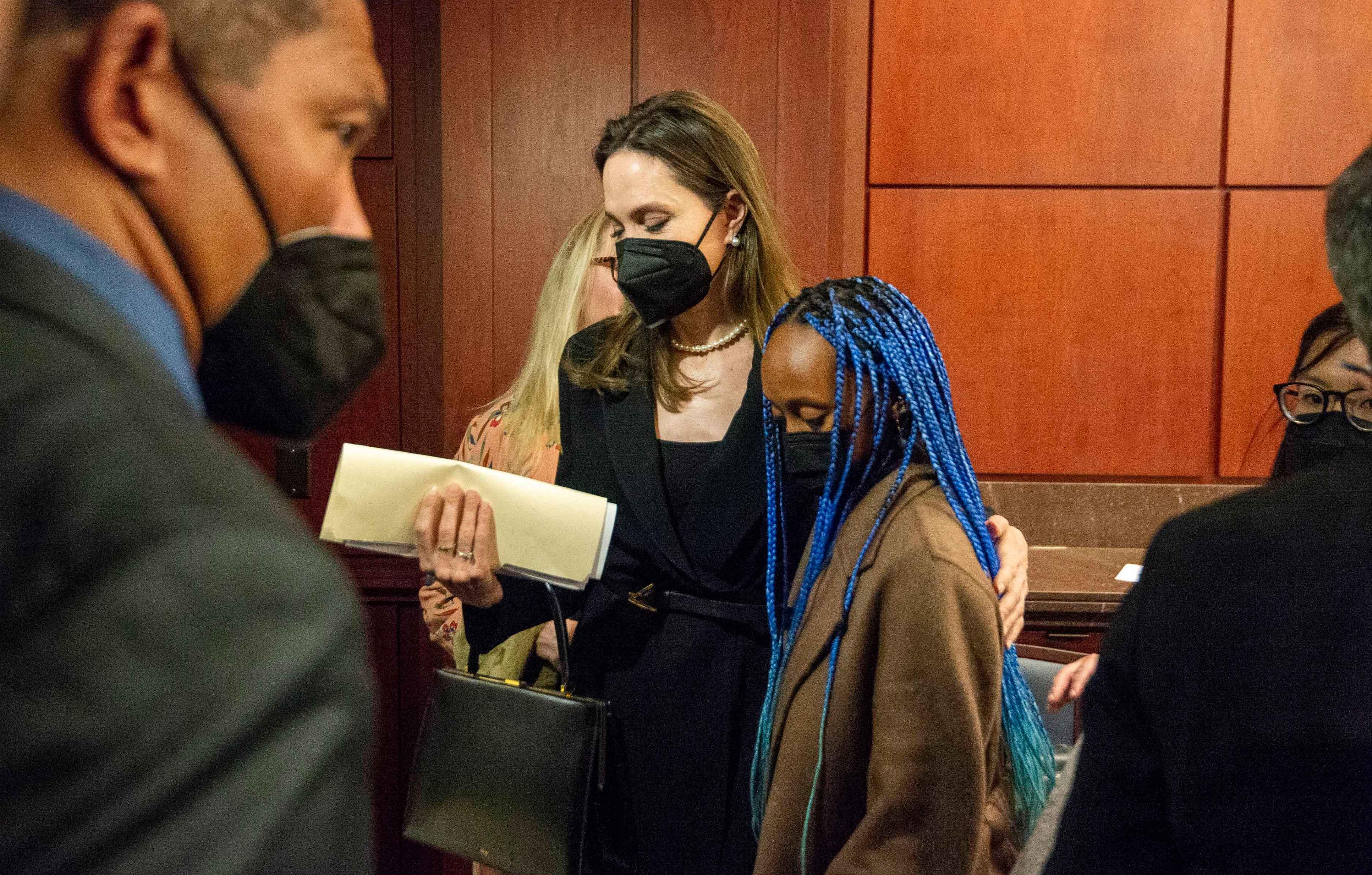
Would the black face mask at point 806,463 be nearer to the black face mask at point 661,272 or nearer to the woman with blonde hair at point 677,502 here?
the woman with blonde hair at point 677,502

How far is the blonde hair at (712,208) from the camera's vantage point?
1.97m

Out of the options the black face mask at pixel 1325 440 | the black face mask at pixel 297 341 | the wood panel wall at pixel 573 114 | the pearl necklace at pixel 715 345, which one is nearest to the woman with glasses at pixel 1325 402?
the black face mask at pixel 1325 440

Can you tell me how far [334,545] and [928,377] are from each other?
234cm

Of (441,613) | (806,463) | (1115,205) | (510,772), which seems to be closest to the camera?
(806,463)

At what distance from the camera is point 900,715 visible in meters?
1.39

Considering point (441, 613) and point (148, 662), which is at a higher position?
point (148, 662)

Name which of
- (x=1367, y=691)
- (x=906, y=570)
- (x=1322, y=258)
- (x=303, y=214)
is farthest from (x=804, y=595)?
(x=1322, y=258)

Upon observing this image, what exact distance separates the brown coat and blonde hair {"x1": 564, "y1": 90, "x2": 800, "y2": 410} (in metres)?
0.58

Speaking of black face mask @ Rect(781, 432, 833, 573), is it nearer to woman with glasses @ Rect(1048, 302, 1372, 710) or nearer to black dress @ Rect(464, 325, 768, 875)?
black dress @ Rect(464, 325, 768, 875)

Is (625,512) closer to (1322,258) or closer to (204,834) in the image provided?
(204,834)

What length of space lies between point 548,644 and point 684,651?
1.38 ft

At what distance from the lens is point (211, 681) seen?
378 millimetres

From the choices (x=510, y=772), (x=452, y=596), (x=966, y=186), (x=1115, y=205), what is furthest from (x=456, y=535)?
(x=1115, y=205)

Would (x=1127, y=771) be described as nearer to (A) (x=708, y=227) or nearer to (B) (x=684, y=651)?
(B) (x=684, y=651)
